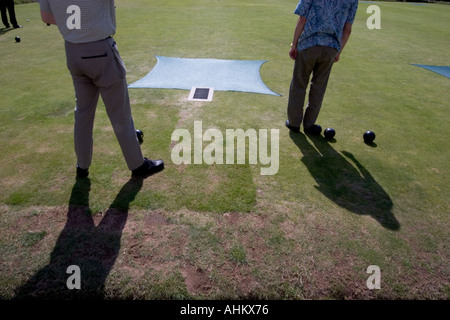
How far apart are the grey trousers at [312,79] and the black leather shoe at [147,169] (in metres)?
2.36

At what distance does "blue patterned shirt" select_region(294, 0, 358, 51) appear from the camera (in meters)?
3.86

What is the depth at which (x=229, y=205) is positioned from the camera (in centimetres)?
323

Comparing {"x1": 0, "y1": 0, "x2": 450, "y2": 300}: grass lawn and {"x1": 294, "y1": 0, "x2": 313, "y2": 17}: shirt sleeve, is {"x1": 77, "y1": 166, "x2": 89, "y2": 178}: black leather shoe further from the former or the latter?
{"x1": 294, "y1": 0, "x2": 313, "y2": 17}: shirt sleeve

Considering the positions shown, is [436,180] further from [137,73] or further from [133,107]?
[137,73]

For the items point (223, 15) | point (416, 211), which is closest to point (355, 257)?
point (416, 211)

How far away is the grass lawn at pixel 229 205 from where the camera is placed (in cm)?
246

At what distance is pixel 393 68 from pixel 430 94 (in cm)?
200

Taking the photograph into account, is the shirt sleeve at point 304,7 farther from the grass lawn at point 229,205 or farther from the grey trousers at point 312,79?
the grass lawn at point 229,205

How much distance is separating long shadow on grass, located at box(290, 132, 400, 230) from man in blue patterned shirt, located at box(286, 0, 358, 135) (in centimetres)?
65

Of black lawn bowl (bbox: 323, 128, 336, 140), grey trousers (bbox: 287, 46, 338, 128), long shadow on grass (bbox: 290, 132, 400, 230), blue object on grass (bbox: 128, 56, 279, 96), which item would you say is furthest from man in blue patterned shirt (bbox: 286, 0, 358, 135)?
blue object on grass (bbox: 128, 56, 279, 96)

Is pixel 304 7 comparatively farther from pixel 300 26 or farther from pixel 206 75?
pixel 206 75

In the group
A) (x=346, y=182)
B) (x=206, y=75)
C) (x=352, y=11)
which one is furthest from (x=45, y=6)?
(x=206, y=75)

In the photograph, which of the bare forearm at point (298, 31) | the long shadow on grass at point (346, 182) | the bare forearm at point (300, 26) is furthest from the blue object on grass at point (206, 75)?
the long shadow on grass at point (346, 182)

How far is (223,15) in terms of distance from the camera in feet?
49.8
